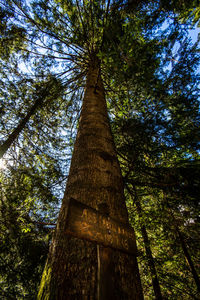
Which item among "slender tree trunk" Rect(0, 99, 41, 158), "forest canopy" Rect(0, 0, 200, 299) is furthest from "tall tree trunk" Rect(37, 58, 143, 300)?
"slender tree trunk" Rect(0, 99, 41, 158)

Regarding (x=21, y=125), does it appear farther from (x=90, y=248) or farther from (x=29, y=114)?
(x=90, y=248)

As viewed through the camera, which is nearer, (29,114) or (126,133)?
(126,133)

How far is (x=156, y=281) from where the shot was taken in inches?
155

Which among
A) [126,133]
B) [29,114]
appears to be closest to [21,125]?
[29,114]

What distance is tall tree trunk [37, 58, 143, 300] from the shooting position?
669mm

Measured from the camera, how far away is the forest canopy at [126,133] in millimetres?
2893

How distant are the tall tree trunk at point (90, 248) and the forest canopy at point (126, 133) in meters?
0.97

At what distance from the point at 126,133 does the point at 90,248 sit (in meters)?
2.65

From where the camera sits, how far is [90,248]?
823mm

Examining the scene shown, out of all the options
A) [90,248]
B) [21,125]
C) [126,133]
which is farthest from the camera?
[21,125]

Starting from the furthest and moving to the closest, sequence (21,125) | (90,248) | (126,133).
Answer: (21,125) < (126,133) < (90,248)

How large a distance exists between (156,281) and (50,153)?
531 centimetres

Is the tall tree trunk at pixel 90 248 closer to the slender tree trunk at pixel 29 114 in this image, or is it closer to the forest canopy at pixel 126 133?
the forest canopy at pixel 126 133

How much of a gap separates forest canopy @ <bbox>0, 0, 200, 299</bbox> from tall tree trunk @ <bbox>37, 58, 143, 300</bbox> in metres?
0.97
